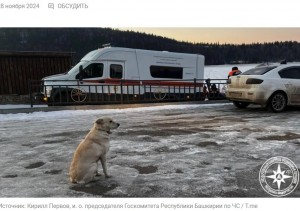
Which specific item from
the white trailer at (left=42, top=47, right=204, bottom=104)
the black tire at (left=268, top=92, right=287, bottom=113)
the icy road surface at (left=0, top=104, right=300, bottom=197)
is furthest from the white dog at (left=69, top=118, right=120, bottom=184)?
the white trailer at (left=42, top=47, right=204, bottom=104)

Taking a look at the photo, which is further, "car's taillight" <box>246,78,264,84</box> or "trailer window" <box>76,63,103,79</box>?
"trailer window" <box>76,63,103,79</box>

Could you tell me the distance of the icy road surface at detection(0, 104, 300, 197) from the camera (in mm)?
3430

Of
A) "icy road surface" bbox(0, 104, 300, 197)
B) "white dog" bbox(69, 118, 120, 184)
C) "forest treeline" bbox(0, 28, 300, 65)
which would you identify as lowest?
"icy road surface" bbox(0, 104, 300, 197)

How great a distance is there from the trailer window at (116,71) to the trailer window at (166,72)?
1796 mm

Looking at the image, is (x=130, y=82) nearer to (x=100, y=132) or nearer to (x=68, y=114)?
(x=68, y=114)

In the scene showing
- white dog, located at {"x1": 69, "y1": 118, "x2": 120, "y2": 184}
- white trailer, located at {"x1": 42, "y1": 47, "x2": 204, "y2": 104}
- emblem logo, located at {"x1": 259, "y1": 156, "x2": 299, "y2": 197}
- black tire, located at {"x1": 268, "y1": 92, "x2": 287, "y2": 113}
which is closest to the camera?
emblem logo, located at {"x1": 259, "y1": 156, "x2": 299, "y2": 197}

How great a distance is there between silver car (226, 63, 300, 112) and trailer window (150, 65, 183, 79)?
6203 mm

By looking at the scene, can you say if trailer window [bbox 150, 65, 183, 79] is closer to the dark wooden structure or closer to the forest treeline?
the forest treeline

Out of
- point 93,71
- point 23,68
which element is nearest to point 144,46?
point 93,71

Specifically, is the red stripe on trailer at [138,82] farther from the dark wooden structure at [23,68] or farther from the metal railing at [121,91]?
the dark wooden structure at [23,68]

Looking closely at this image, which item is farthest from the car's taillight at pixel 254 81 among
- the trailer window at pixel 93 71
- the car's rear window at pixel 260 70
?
the trailer window at pixel 93 71

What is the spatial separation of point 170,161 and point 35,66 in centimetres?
1481

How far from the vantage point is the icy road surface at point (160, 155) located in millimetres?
3430
